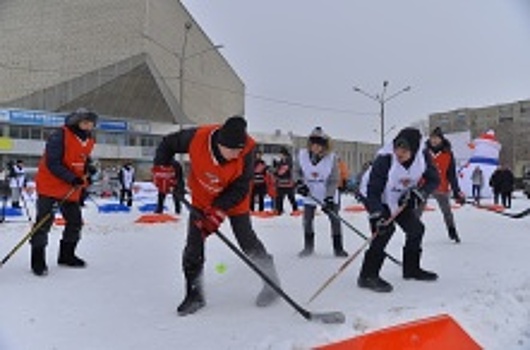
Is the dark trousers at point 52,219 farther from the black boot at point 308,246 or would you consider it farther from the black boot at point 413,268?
the black boot at point 413,268

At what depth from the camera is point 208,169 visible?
3.65 meters

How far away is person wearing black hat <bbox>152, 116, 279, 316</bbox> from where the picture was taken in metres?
3.55

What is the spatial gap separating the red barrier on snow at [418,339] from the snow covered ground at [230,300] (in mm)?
249

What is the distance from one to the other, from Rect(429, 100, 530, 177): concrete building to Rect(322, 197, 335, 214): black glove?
14.5m

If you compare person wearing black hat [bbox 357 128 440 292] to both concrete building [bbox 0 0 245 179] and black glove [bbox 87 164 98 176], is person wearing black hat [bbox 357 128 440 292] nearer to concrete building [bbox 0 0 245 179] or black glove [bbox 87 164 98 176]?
black glove [bbox 87 164 98 176]

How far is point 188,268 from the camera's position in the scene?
12.1 ft

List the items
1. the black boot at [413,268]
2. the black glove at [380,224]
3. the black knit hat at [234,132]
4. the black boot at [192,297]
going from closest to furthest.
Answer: the black knit hat at [234,132] → the black boot at [192,297] → the black glove at [380,224] → the black boot at [413,268]

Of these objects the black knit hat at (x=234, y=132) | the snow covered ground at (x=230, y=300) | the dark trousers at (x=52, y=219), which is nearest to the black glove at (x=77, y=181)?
the dark trousers at (x=52, y=219)

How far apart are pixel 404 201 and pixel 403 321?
1321 mm

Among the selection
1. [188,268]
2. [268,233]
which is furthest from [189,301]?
[268,233]

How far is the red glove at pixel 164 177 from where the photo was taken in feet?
12.5

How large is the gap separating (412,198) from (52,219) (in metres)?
3.18

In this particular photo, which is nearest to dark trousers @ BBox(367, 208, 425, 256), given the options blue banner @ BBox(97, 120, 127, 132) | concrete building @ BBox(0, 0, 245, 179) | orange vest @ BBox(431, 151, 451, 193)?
orange vest @ BBox(431, 151, 451, 193)

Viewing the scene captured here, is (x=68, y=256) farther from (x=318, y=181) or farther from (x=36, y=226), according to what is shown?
(x=318, y=181)
